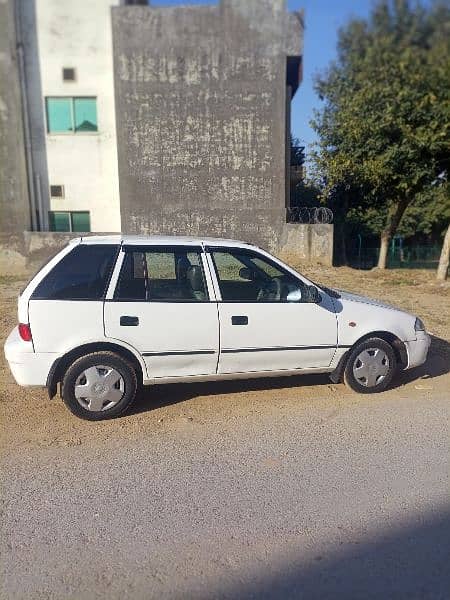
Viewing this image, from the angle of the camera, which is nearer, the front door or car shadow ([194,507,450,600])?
car shadow ([194,507,450,600])

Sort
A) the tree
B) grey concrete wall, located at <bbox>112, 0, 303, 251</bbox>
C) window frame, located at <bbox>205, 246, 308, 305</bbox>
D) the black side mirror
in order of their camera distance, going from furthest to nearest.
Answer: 1. grey concrete wall, located at <bbox>112, 0, 303, 251</bbox>
2. the black side mirror
3. window frame, located at <bbox>205, 246, 308, 305</bbox>
4. the tree

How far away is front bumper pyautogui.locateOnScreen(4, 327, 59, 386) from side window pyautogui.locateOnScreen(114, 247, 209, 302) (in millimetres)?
805

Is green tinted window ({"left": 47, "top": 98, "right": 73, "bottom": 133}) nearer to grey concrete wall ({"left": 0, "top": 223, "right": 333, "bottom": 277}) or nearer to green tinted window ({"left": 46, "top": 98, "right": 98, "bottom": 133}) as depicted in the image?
green tinted window ({"left": 46, "top": 98, "right": 98, "bottom": 133})

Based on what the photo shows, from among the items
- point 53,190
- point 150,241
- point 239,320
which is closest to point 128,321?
point 150,241

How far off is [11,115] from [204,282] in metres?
16.6

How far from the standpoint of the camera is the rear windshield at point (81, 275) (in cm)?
416

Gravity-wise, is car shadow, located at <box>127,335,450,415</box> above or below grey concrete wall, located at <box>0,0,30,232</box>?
below

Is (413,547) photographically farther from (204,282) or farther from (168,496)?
(204,282)

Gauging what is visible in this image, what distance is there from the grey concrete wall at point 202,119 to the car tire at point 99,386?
47.0ft

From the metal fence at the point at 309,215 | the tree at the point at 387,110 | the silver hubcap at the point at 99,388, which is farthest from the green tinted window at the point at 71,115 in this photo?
the silver hubcap at the point at 99,388

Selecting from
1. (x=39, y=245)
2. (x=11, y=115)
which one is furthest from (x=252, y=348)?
(x=11, y=115)

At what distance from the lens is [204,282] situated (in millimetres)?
4500

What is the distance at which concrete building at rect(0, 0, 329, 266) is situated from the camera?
1714 cm

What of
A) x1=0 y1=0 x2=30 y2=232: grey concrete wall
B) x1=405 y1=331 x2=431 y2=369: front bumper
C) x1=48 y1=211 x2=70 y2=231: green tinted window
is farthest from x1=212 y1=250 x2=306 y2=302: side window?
x1=48 y1=211 x2=70 y2=231: green tinted window
